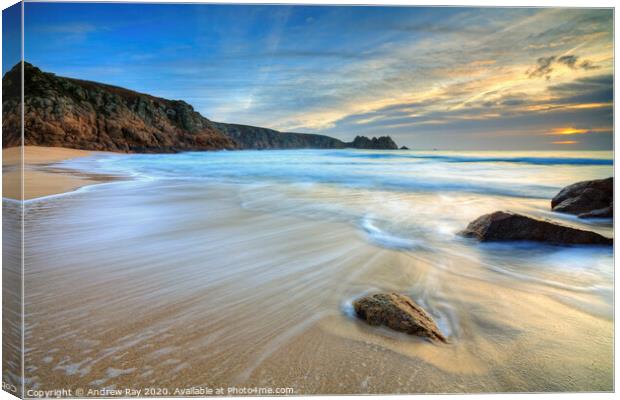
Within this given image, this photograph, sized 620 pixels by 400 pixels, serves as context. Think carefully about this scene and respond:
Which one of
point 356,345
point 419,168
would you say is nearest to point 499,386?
point 356,345

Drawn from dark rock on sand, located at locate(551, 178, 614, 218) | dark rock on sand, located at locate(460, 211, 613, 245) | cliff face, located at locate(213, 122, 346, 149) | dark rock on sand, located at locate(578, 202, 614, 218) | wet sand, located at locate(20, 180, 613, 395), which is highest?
cliff face, located at locate(213, 122, 346, 149)

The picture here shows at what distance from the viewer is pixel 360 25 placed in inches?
101

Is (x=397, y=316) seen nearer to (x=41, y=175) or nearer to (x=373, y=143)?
(x=373, y=143)

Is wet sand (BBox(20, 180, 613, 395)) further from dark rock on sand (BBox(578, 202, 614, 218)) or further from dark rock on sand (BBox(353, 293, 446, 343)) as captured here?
dark rock on sand (BBox(578, 202, 614, 218))

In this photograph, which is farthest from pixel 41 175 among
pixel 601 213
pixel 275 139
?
pixel 601 213

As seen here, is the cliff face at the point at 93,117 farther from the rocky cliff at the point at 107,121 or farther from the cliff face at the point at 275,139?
the cliff face at the point at 275,139

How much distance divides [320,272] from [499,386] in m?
1.15

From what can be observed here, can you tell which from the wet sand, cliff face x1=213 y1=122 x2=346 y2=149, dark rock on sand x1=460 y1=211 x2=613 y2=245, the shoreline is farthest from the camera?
cliff face x1=213 y1=122 x2=346 y2=149

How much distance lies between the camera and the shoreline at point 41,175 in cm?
207

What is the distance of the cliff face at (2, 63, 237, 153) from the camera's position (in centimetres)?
226

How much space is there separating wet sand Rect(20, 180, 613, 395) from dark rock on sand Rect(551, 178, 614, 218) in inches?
18.7

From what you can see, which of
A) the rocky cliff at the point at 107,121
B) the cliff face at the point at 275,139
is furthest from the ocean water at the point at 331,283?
the rocky cliff at the point at 107,121

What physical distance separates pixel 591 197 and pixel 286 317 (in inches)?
98.1

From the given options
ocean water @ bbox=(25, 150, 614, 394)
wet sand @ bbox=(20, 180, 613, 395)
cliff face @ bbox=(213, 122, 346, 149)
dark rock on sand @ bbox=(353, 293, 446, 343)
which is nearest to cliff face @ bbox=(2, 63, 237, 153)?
cliff face @ bbox=(213, 122, 346, 149)
